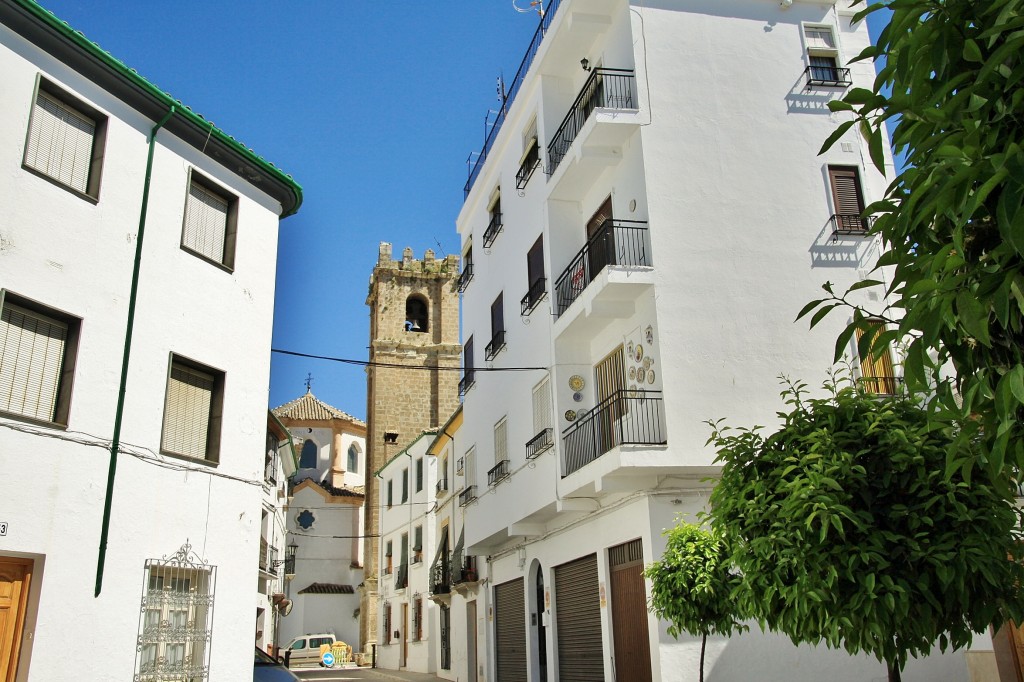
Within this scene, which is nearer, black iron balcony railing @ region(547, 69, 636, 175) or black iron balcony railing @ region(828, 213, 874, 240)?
black iron balcony railing @ region(828, 213, 874, 240)

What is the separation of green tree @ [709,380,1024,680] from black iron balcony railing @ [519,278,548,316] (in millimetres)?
9464

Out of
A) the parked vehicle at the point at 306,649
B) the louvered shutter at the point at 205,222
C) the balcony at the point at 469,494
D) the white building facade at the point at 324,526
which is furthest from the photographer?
the white building facade at the point at 324,526

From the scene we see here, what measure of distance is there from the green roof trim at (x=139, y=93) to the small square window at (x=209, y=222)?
1.40 ft

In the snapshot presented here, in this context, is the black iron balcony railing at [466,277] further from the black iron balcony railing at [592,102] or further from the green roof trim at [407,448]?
the green roof trim at [407,448]

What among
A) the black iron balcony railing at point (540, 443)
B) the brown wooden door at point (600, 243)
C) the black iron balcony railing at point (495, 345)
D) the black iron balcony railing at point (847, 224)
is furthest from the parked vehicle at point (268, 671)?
the black iron balcony railing at point (847, 224)

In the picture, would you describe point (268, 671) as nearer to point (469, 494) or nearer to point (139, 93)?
point (139, 93)

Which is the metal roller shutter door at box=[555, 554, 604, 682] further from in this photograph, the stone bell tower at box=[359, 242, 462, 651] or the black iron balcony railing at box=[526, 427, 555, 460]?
the stone bell tower at box=[359, 242, 462, 651]

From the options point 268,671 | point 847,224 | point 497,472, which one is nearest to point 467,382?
point 497,472

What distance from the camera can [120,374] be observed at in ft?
32.0

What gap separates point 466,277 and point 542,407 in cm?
809

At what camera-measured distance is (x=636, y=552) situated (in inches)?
555

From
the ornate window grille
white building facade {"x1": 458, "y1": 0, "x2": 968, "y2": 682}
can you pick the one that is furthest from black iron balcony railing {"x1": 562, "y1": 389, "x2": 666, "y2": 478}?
the ornate window grille

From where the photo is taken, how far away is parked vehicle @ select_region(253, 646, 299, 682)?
12.3 m

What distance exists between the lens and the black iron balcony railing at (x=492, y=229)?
70.8 ft
